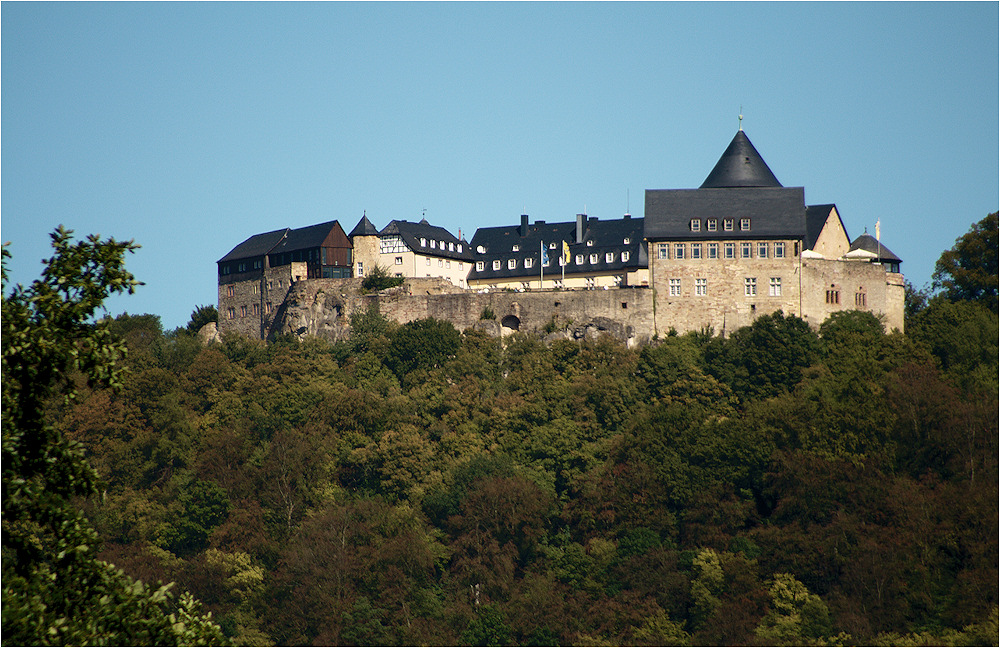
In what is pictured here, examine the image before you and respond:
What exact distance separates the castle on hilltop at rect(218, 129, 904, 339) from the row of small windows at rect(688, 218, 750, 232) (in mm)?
47

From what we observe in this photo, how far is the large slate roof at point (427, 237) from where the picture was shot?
77688 mm

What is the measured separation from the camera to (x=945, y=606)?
51.4m

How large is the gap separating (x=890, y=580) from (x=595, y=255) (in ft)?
96.2

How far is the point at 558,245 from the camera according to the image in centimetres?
7950

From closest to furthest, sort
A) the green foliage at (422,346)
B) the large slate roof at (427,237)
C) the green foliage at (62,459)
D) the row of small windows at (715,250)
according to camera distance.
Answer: the green foliage at (62,459) < the row of small windows at (715,250) < the green foliage at (422,346) < the large slate roof at (427,237)

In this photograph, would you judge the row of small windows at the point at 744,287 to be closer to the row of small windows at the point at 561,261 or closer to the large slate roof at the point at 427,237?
the row of small windows at the point at 561,261

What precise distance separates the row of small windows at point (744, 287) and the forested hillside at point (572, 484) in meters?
1.86

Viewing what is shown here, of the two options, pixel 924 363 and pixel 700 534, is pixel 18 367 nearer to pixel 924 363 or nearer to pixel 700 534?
pixel 700 534

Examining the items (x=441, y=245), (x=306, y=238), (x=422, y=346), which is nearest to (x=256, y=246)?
(x=306, y=238)

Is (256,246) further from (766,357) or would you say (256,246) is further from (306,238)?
(766,357)

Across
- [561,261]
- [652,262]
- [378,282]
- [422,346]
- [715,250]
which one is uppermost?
[561,261]

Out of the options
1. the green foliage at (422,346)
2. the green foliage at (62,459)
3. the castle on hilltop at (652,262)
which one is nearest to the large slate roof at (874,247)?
the castle on hilltop at (652,262)

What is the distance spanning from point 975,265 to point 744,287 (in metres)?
11.1

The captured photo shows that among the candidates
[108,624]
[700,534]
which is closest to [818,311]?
[700,534]
